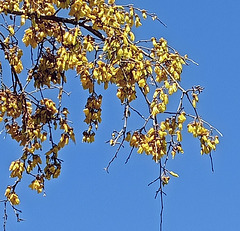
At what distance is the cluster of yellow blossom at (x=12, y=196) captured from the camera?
348 cm

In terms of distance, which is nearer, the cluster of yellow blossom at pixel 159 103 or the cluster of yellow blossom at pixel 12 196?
the cluster of yellow blossom at pixel 159 103

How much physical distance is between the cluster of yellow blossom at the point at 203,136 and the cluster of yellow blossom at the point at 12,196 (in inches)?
44.2

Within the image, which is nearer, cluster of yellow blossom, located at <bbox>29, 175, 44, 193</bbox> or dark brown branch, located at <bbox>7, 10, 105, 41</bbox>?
dark brown branch, located at <bbox>7, 10, 105, 41</bbox>

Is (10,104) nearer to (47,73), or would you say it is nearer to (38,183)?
(47,73)

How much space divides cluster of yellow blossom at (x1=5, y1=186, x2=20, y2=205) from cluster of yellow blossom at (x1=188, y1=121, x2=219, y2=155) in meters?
1.12

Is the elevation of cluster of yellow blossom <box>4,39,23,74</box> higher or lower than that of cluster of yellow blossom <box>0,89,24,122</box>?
higher

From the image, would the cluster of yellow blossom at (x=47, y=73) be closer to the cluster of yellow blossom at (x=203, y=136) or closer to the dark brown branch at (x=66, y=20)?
the dark brown branch at (x=66, y=20)

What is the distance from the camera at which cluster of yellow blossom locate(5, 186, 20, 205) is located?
348 cm

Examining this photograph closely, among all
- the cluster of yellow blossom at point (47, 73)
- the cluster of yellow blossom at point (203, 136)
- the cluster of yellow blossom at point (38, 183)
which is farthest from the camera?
the cluster of yellow blossom at point (38, 183)

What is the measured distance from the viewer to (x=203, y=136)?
2828 mm

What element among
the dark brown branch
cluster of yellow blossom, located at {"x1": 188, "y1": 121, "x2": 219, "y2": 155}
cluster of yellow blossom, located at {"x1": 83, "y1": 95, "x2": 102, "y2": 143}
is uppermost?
the dark brown branch

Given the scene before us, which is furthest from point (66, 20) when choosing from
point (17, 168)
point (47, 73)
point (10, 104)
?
point (17, 168)

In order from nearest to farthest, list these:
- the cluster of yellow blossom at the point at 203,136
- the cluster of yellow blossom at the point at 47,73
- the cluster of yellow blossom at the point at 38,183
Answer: the cluster of yellow blossom at the point at 203,136 → the cluster of yellow blossom at the point at 47,73 → the cluster of yellow blossom at the point at 38,183

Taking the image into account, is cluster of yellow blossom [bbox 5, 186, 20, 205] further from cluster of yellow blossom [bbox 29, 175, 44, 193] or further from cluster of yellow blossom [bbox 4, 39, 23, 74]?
cluster of yellow blossom [bbox 4, 39, 23, 74]
